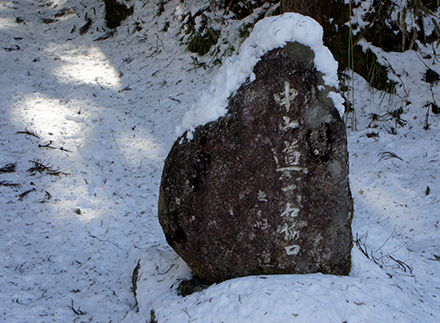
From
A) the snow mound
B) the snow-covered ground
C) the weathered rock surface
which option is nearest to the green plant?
the snow-covered ground

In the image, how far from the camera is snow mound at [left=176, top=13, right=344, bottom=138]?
1841 mm

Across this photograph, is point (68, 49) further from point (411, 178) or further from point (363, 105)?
point (411, 178)

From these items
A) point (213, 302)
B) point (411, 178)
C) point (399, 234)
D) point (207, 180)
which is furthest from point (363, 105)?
point (213, 302)

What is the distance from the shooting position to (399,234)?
9.12 ft

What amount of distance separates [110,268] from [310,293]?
176 cm

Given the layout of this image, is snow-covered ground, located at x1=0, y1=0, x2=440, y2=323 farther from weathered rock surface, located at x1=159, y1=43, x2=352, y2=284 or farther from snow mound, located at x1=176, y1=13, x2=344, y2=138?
snow mound, located at x1=176, y1=13, x2=344, y2=138

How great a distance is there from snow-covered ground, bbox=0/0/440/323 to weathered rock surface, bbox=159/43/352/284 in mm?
174

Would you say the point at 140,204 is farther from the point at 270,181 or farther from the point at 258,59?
the point at 258,59

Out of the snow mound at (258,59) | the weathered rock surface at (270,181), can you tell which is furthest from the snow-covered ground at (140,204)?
the snow mound at (258,59)

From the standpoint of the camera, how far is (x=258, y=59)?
1.91 metres

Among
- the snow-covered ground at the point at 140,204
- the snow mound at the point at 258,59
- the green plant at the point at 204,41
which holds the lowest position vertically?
the snow-covered ground at the point at 140,204

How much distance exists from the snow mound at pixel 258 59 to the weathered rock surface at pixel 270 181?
4 cm

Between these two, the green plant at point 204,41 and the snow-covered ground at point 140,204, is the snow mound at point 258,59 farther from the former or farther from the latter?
the green plant at point 204,41

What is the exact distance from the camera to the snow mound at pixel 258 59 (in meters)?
1.84
